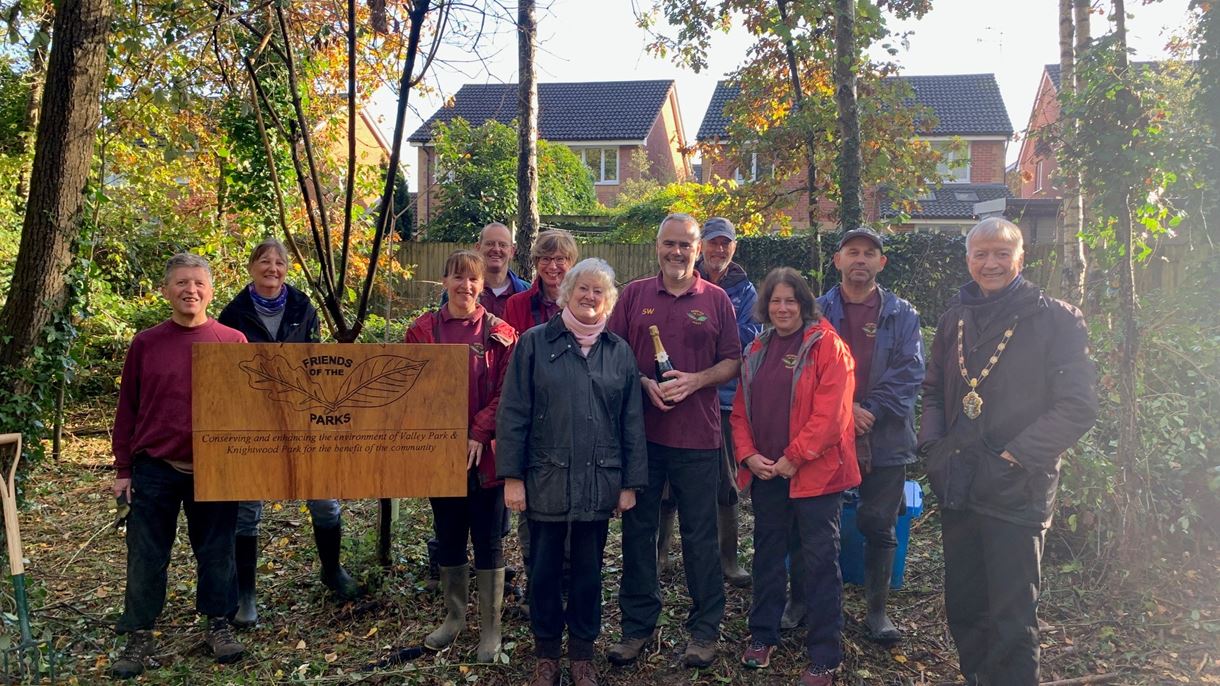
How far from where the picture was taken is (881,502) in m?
4.21

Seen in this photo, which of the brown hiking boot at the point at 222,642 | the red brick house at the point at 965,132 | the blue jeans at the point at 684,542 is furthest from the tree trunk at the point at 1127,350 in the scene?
the red brick house at the point at 965,132

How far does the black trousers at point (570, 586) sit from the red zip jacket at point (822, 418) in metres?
0.94

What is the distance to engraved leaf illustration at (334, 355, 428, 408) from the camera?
12.0 feet

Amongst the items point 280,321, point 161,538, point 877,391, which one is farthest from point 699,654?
point 280,321

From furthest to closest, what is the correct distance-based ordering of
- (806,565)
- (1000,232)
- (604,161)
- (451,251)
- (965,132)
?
(604,161) < (965,132) < (451,251) < (806,565) < (1000,232)

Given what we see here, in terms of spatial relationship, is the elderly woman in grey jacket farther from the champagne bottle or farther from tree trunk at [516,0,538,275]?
tree trunk at [516,0,538,275]

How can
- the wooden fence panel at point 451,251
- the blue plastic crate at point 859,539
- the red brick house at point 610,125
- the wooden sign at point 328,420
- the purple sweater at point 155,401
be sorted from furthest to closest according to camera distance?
the red brick house at point 610,125 → the wooden fence panel at point 451,251 → the blue plastic crate at point 859,539 → the purple sweater at point 155,401 → the wooden sign at point 328,420

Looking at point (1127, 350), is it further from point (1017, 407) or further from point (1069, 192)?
point (1017, 407)

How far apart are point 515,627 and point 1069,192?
4826 millimetres

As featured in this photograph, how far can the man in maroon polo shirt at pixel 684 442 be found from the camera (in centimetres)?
395

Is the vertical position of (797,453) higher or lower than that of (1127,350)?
lower

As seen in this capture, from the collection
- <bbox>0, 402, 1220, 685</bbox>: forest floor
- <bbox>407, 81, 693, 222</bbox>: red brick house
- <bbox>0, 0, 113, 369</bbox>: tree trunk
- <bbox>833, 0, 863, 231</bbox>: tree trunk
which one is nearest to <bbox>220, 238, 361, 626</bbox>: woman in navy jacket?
<bbox>0, 402, 1220, 685</bbox>: forest floor

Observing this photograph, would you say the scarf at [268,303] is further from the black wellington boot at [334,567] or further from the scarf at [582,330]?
the scarf at [582,330]

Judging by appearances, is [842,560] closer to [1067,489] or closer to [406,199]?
[1067,489]
